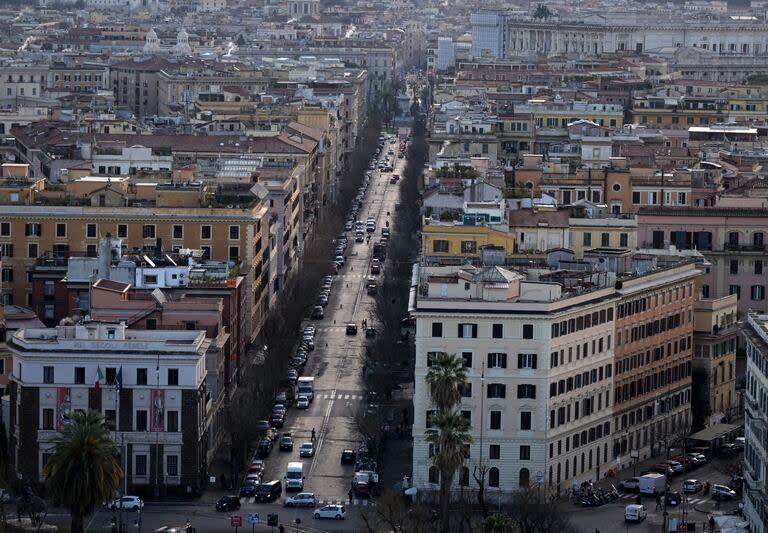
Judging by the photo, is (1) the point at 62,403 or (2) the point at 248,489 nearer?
(1) the point at 62,403

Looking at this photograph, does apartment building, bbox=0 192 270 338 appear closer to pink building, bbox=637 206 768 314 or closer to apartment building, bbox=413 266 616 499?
pink building, bbox=637 206 768 314

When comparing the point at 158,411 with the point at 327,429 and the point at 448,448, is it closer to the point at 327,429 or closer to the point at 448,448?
the point at 448,448

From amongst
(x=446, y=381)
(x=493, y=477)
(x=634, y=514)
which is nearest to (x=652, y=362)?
(x=493, y=477)

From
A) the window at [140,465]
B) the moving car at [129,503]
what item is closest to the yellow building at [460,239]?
the window at [140,465]

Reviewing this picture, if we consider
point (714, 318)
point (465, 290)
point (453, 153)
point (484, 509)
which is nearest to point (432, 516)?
point (484, 509)

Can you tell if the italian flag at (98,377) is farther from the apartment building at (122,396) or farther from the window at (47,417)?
the window at (47,417)

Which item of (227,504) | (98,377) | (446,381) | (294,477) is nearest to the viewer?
(446,381)
